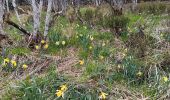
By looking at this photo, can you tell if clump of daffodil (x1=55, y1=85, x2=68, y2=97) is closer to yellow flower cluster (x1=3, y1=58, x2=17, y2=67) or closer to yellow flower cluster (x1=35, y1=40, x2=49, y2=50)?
yellow flower cluster (x1=3, y1=58, x2=17, y2=67)

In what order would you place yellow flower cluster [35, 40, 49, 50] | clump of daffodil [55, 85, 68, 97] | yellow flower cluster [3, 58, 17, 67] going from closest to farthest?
clump of daffodil [55, 85, 68, 97] < yellow flower cluster [3, 58, 17, 67] < yellow flower cluster [35, 40, 49, 50]

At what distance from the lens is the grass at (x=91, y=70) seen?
15.3 ft

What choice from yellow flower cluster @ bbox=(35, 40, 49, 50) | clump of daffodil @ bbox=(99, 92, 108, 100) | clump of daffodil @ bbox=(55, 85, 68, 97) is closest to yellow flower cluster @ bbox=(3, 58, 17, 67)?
yellow flower cluster @ bbox=(35, 40, 49, 50)

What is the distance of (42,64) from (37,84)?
1.12 metres

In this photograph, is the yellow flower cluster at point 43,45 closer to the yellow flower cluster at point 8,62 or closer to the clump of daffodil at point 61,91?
the yellow flower cluster at point 8,62

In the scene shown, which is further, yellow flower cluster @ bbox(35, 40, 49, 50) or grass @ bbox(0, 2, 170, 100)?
yellow flower cluster @ bbox(35, 40, 49, 50)

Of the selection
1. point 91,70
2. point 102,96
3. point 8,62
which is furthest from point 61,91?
point 8,62

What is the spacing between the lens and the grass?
4.65 metres

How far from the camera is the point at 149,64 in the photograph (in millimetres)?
5402

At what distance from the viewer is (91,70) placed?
530 centimetres

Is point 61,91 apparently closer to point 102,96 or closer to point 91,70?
point 102,96

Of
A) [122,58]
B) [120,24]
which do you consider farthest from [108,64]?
[120,24]

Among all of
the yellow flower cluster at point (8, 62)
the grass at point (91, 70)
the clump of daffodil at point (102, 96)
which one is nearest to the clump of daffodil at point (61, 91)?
the grass at point (91, 70)

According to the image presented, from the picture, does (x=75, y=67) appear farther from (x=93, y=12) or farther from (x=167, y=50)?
(x=93, y=12)
